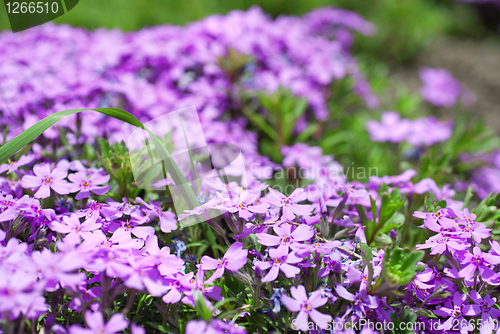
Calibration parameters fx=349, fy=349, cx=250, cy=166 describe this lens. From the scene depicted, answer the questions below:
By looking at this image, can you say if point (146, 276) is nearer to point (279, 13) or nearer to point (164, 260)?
point (164, 260)

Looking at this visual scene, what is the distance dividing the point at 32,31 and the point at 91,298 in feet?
12.5

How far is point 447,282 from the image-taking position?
5.32ft

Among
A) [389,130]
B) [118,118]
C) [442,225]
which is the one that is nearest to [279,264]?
[442,225]

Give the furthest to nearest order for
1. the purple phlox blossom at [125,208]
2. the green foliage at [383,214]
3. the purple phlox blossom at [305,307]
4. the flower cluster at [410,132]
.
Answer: the flower cluster at [410,132] < the green foliage at [383,214] < the purple phlox blossom at [125,208] < the purple phlox blossom at [305,307]

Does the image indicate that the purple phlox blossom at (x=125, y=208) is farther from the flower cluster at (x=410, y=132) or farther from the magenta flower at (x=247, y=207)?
the flower cluster at (x=410, y=132)

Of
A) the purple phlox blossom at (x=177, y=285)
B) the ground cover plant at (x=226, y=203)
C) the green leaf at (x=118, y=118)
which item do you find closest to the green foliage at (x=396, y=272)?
the ground cover plant at (x=226, y=203)

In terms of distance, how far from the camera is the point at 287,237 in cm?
152

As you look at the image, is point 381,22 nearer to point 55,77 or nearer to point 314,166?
point 314,166

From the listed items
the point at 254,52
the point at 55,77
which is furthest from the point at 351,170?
the point at 55,77

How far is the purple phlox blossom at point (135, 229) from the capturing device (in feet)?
5.02

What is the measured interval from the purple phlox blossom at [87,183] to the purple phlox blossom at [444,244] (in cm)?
158

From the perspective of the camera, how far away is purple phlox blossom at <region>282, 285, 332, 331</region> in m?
1.32

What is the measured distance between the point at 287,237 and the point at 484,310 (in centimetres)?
94

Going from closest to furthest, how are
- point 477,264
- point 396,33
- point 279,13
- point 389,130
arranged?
point 477,264 → point 389,130 → point 396,33 → point 279,13
